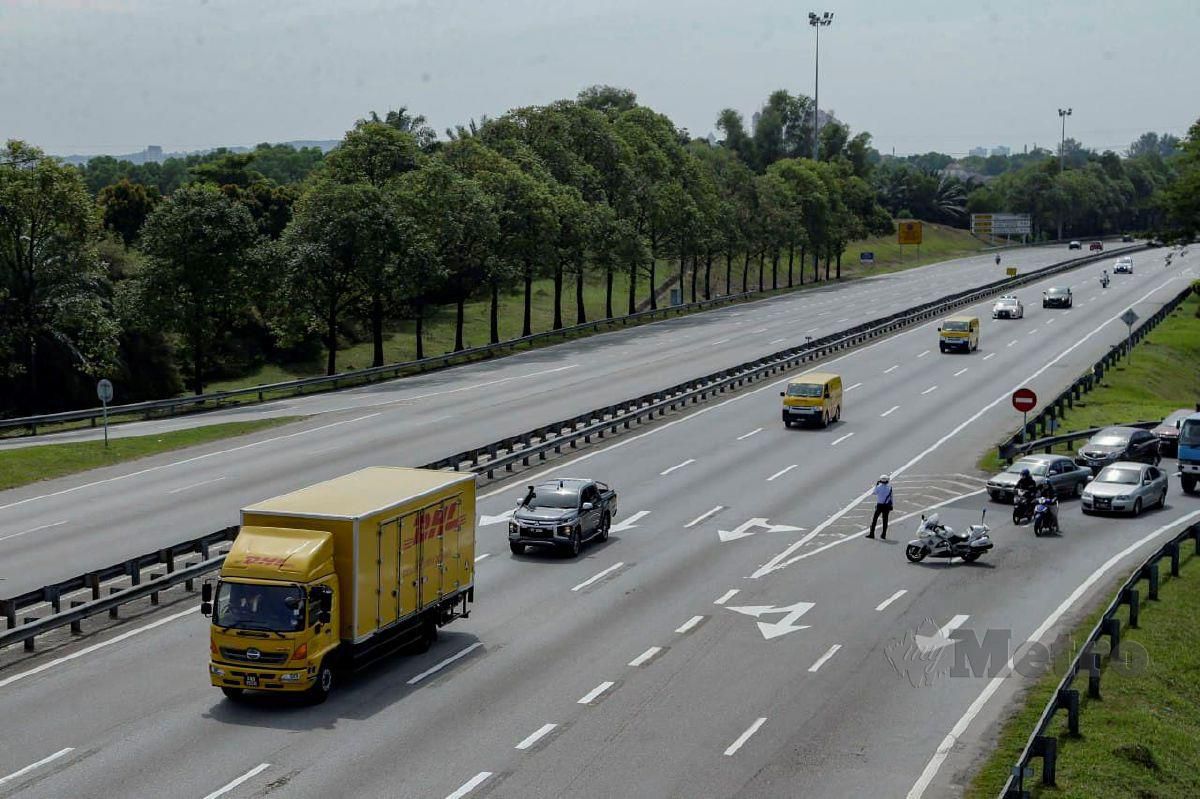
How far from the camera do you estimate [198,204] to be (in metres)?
76.2

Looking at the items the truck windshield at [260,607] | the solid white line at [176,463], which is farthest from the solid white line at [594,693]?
the solid white line at [176,463]

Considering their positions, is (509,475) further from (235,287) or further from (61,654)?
(235,287)

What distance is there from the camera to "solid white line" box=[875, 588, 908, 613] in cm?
2987

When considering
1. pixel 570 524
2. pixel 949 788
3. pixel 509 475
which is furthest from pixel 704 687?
pixel 509 475

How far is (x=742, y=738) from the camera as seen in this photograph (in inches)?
842

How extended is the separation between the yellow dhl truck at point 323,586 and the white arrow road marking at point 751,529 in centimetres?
1282

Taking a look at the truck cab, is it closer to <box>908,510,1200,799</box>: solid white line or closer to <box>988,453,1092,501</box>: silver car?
<box>988,453,1092,501</box>: silver car

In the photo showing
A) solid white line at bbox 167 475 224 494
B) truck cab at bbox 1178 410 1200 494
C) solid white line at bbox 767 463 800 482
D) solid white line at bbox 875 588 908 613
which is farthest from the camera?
solid white line at bbox 767 463 800 482

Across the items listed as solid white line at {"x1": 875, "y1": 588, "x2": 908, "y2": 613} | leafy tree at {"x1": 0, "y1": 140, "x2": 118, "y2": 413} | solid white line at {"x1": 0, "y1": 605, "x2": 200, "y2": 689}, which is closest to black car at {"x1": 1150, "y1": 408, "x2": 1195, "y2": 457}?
solid white line at {"x1": 875, "y1": 588, "x2": 908, "y2": 613}

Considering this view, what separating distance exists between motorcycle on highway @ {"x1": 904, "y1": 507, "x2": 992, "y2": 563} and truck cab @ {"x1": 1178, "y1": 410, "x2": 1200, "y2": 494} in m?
14.2

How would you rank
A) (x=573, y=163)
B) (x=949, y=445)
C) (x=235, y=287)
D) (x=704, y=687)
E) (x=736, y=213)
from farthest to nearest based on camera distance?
(x=736, y=213) → (x=573, y=163) → (x=235, y=287) → (x=949, y=445) → (x=704, y=687)

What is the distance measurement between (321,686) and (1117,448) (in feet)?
112

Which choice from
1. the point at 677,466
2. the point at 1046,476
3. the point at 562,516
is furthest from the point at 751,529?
the point at 1046,476

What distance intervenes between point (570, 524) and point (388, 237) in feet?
156
